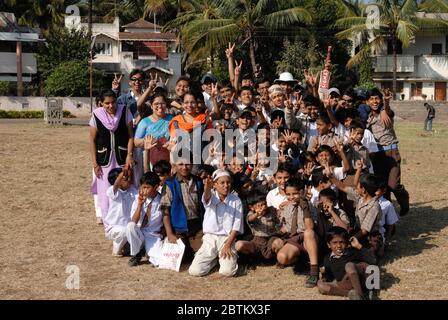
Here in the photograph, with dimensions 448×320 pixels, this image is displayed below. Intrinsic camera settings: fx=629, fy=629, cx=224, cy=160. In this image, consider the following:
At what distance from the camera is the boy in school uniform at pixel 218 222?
236 inches

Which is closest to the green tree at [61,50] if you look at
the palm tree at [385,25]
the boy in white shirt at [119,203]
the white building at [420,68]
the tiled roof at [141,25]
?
the tiled roof at [141,25]

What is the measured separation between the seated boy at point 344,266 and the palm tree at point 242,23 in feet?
91.3

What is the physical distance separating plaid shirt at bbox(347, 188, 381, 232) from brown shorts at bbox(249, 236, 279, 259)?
93 centimetres

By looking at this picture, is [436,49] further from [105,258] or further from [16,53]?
[105,258]

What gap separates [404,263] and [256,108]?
98.6 inches

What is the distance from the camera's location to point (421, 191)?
10.7 meters

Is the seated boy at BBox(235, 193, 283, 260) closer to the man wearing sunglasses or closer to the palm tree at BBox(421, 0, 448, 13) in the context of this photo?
the man wearing sunglasses

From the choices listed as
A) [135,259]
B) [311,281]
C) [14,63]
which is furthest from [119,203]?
[14,63]

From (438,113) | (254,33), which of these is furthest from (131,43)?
(438,113)

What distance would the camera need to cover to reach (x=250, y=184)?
21.6 feet

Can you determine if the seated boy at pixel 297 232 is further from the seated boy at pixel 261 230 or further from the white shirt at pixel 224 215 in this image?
the white shirt at pixel 224 215

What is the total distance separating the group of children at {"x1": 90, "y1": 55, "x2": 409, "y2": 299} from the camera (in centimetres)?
598

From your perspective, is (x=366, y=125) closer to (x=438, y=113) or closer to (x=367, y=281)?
(x=367, y=281)

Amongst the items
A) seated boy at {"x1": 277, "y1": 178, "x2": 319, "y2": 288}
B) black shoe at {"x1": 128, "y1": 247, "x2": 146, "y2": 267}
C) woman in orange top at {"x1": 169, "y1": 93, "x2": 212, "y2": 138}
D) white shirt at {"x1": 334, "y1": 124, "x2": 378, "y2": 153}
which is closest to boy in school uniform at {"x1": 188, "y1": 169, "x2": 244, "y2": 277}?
seated boy at {"x1": 277, "y1": 178, "x2": 319, "y2": 288}
